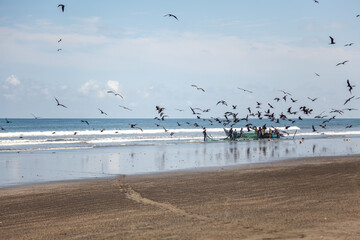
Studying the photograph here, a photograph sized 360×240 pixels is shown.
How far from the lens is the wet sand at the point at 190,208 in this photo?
10688mm

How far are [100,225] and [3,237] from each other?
2.38 meters

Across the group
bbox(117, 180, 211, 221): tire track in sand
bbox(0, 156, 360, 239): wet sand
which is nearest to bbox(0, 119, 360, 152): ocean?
bbox(0, 156, 360, 239): wet sand

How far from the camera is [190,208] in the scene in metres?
13.4

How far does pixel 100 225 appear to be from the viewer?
11.5 metres

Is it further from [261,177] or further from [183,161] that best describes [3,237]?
[183,161]

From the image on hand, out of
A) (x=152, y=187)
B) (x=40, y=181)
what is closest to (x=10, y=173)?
(x=40, y=181)

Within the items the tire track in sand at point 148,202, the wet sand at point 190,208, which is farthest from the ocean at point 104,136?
the tire track in sand at point 148,202

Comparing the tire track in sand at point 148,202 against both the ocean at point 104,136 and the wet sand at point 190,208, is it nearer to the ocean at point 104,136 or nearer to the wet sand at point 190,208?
the wet sand at point 190,208

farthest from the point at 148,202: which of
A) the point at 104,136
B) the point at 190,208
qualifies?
the point at 104,136

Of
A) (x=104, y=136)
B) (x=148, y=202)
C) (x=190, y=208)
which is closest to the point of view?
(x=190, y=208)

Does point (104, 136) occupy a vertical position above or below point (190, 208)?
above

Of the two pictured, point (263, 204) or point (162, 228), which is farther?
point (263, 204)

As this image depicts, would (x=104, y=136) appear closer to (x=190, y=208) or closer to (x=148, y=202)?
(x=148, y=202)

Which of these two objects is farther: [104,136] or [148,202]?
[104,136]
